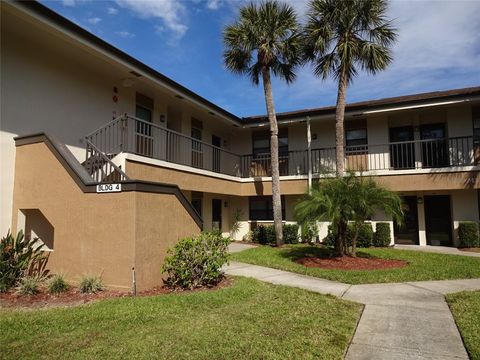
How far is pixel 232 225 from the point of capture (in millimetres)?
Result: 19719

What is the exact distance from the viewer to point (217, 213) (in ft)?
62.4

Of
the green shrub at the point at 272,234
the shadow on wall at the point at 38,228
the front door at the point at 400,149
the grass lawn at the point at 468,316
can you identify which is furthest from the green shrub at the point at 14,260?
the front door at the point at 400,149

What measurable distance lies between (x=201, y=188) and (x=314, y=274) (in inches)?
244

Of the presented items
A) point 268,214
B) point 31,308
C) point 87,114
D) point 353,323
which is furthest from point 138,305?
point 268,214

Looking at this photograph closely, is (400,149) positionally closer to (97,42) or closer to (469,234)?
(469,234)

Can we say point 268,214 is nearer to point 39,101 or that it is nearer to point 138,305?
point 39,101

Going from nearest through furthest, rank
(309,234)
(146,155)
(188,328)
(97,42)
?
(188,328)
(97,42)
(146,155)
(309,234)

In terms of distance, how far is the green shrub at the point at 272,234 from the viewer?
56.2ft

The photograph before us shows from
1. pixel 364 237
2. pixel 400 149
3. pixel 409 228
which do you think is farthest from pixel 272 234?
pixel 400 149

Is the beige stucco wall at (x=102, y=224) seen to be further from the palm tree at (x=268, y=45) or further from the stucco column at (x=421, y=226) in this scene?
the stucco column at (x=421, y=226)

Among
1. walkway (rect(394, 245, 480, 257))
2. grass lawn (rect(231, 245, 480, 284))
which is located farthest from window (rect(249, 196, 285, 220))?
walkway (rect(394, 245, 480, 257))

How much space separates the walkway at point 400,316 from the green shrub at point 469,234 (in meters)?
7.02

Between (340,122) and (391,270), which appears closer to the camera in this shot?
(391,270)

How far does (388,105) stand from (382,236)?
5627 millimetres
